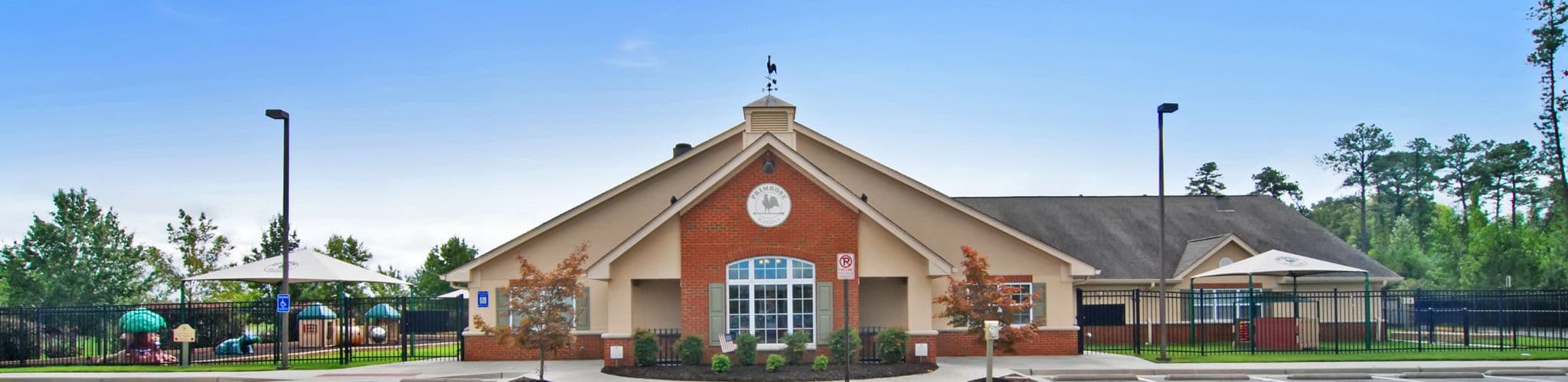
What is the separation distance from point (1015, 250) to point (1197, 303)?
812cm

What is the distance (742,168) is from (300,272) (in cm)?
1185

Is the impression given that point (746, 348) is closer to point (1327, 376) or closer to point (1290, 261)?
point (1327, 376)

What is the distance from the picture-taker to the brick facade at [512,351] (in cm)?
2683

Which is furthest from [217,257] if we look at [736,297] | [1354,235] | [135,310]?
[1354,235]

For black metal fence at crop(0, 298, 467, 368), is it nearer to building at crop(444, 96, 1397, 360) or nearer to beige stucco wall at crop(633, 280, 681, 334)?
building at crop(444, 96, 1397, 360)

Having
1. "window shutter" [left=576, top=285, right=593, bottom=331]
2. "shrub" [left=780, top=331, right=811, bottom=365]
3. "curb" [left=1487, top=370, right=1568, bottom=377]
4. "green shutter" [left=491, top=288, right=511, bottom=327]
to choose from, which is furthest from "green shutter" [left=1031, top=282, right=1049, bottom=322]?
"green shutter" [left=491, top=288, right=511, bottom=327]

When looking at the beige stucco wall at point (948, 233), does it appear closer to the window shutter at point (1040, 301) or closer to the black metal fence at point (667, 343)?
the window shutter at point (1040, 301)

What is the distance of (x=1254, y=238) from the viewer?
3631 centimetres

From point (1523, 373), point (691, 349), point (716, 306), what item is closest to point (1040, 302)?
point (716, 306)

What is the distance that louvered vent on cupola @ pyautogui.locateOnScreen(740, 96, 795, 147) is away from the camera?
28.5 meters

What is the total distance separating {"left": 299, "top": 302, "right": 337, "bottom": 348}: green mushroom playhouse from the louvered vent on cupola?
13105 millimetres

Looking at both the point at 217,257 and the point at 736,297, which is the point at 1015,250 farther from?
the point at 217,257

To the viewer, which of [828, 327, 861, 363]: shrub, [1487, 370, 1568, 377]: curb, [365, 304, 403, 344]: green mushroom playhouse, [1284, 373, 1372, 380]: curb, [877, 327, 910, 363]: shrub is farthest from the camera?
[365, 304, 403, 344]: green mushroom playhouse

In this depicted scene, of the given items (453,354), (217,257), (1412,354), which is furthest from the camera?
(217,257)
